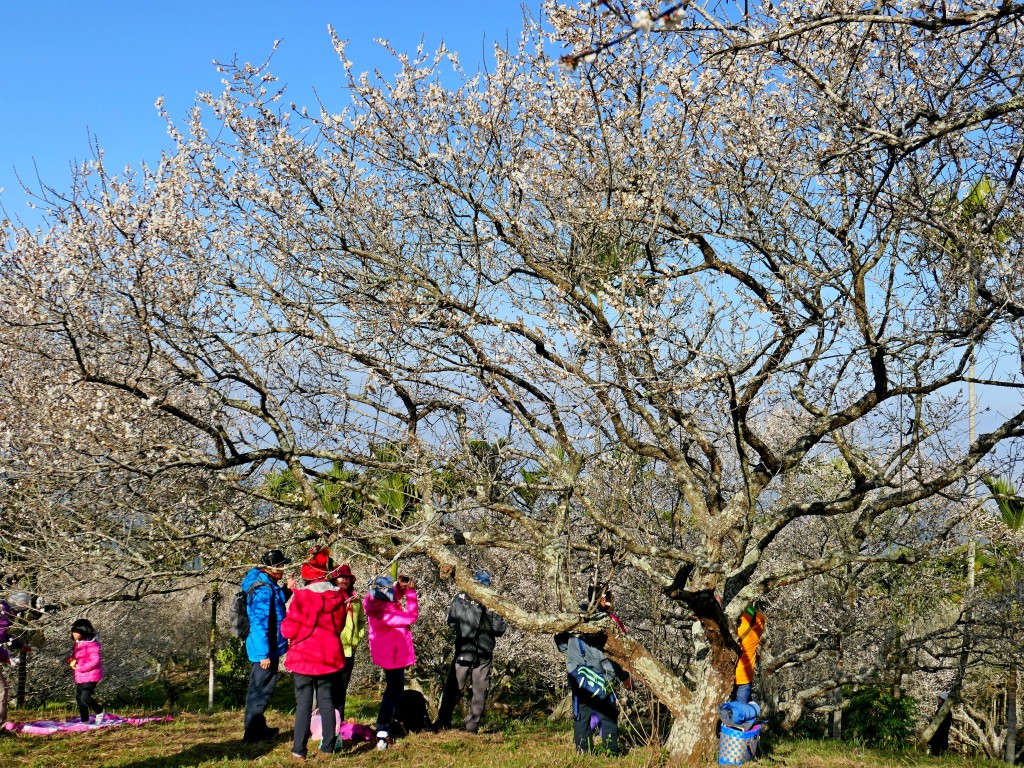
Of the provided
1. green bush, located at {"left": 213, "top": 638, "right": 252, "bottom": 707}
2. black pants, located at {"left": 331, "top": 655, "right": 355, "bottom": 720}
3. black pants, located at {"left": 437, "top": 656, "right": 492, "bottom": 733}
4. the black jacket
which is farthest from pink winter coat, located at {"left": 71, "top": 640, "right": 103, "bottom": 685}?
green bush, located at {"left": 213, "top": 638, "right": 252, "bottom": 707}

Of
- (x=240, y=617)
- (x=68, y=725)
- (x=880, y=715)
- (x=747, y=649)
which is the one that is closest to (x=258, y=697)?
Answer: (x=240, y=617)

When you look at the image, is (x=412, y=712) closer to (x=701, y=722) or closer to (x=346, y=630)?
(x=346, y=630)

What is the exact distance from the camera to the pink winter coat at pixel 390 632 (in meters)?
7.47

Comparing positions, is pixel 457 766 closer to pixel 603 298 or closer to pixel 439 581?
pixel 603 298

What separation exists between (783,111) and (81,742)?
778cm

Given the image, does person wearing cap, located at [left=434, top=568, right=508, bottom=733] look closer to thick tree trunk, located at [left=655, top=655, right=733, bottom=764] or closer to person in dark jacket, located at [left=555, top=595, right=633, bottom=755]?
person in dark jacket, located at [left=555, top=595, right=633, bottom=755]

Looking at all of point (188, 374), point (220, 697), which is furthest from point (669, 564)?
point (220, 697)

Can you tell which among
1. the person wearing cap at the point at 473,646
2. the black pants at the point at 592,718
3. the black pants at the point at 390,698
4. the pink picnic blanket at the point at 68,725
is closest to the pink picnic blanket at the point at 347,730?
the black pants at the point at 390,698

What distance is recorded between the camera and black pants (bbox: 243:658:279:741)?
22.3 ft

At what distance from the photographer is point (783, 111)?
6184 mm

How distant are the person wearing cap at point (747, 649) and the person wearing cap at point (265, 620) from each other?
12.4ft

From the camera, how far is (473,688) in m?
8.16

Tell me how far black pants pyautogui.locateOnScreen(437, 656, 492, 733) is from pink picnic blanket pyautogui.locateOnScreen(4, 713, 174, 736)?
2.92 meters

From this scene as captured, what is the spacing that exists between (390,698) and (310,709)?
1109 millimetres
